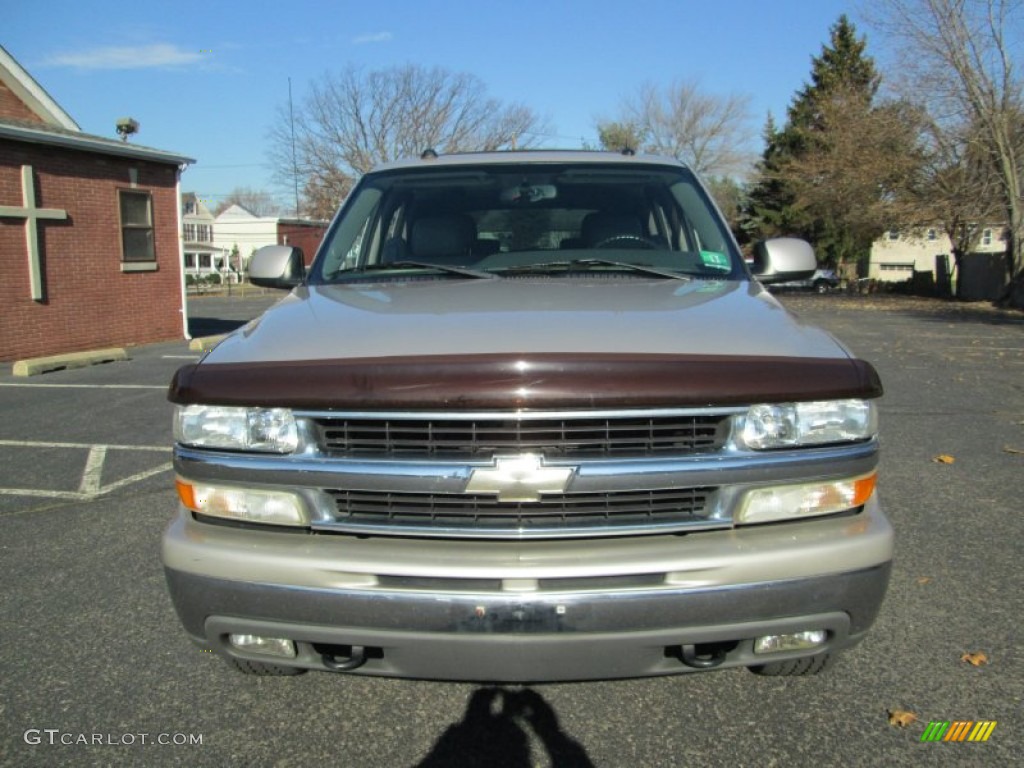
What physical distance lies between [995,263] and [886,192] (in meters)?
4.37

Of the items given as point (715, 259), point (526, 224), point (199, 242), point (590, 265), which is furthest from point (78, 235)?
point (199, 242)

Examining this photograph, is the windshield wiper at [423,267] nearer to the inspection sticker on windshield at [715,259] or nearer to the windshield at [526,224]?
the windshield at [526,224]

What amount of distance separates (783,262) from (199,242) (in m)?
78.1

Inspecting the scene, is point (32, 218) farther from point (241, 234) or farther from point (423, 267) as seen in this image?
point (241, 234)

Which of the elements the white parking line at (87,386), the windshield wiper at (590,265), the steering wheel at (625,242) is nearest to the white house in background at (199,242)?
the white parking line at (87,386)

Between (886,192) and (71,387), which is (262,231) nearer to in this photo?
(886,192)

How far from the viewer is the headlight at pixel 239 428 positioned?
214 cm

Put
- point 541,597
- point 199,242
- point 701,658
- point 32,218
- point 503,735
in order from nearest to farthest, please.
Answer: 1. point 541,597
2. point 701,658
3. point 503,735
4. point 32,218
5. point 199,242

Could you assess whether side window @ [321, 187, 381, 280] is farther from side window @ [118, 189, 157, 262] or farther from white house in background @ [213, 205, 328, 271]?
white house in background @ [213, 205, 328, 271]

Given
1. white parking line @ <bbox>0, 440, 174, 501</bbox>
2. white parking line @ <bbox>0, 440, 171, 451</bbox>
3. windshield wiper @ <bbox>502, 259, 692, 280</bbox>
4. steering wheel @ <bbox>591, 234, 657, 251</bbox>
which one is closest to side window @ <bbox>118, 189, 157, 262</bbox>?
white parking line @ <bbox>0, 440, 171, 451</bbox>

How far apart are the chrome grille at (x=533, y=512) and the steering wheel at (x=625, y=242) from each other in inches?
65.3

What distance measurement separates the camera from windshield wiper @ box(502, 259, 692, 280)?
3.13 m

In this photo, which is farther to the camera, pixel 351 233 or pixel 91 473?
pixel 91 473

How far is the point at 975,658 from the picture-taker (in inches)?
112
